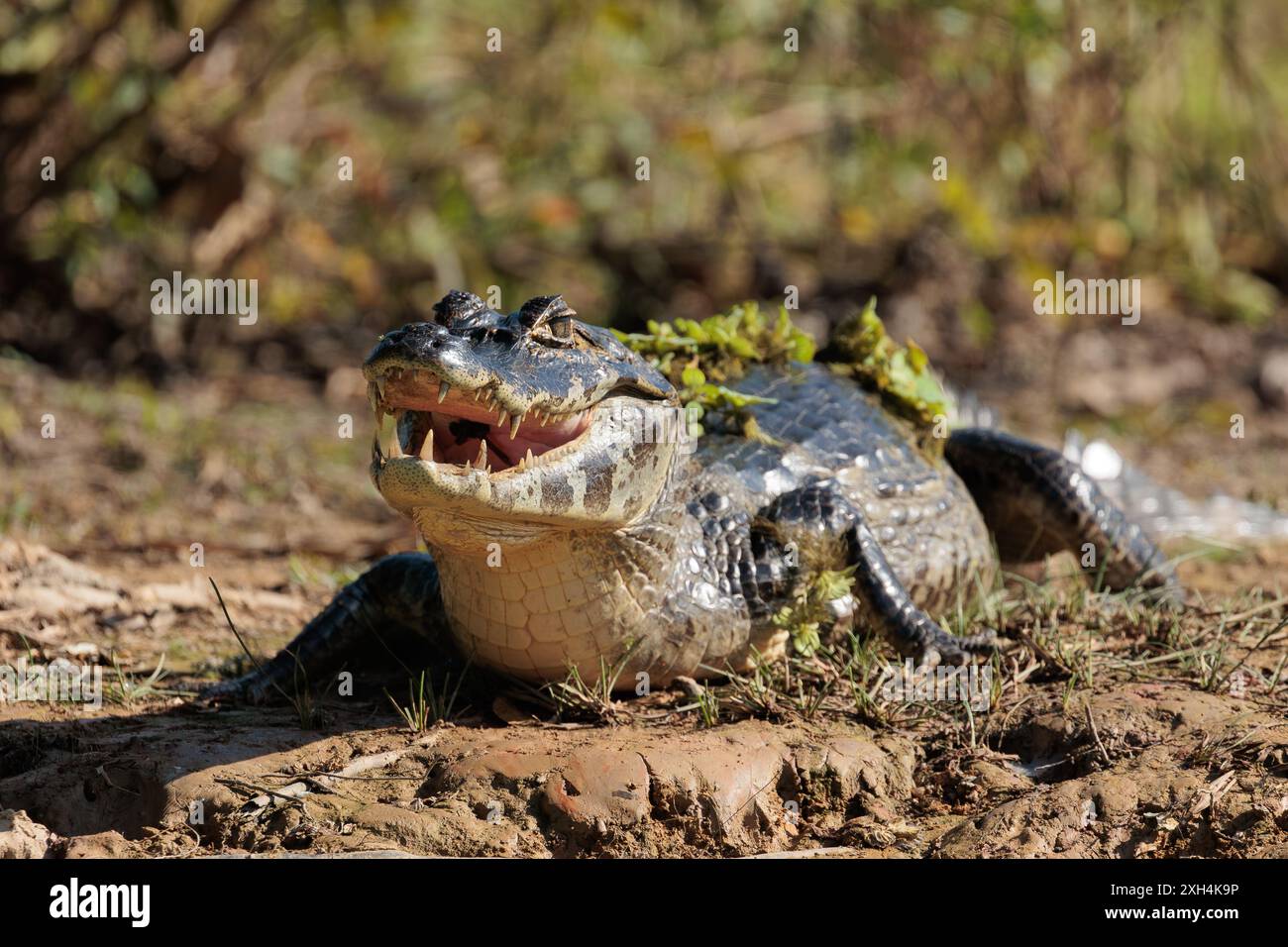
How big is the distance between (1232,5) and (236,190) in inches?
241

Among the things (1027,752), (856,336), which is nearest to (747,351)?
(856,336)

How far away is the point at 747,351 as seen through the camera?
14.9 ft

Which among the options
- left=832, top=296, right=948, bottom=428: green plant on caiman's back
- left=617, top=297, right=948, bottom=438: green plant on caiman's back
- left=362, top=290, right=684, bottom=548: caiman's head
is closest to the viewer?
left=362, top=290, right=684, bottom=548: caiman's head

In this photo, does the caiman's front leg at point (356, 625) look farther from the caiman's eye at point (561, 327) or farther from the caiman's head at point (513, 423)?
the caiman's eye at point (561, 327)

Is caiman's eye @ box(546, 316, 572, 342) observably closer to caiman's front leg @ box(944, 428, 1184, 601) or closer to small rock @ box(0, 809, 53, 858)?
small rock @ box(0, 809, 53, 858)

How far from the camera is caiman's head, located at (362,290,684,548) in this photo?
2959mm

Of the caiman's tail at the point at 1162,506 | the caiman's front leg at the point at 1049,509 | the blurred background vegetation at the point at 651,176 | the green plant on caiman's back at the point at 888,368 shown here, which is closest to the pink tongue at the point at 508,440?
the green plant on caiman's back at the point at 888,368

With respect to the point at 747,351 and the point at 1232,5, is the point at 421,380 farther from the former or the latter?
the point at 1232,5

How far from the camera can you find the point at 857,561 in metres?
3.93

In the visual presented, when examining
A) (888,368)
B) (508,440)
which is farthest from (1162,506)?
(508,440)

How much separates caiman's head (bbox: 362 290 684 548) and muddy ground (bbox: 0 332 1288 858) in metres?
0.54

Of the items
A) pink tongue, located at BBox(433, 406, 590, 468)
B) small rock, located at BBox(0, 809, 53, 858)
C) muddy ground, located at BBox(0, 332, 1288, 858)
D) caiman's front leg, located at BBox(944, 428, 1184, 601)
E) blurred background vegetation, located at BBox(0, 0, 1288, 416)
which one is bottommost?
small rock, located at BBox(0, 809, 53, 858)

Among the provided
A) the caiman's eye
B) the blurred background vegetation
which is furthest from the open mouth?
the blurred background vegetation

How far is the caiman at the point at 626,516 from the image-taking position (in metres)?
3.10
